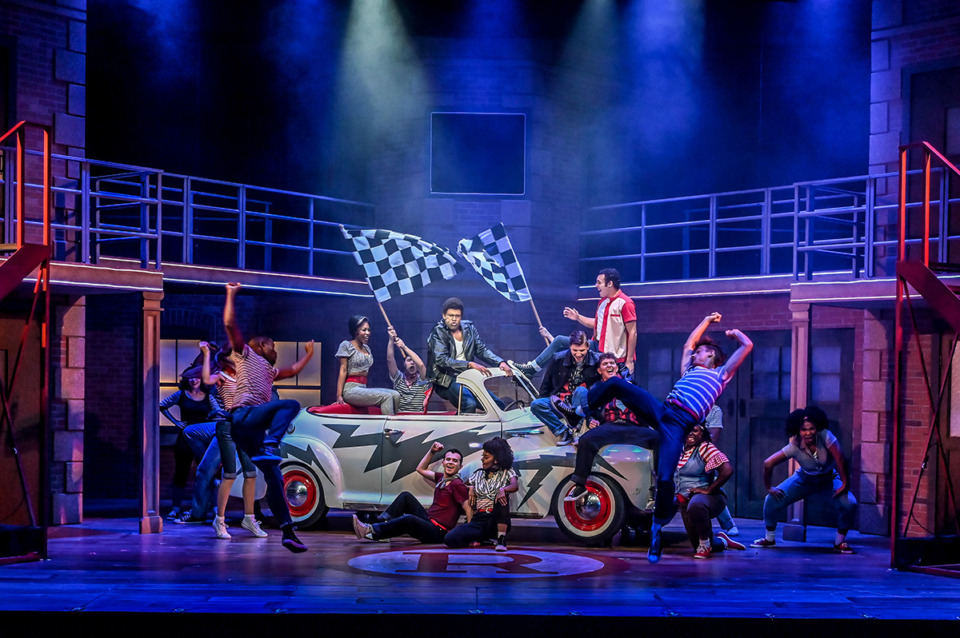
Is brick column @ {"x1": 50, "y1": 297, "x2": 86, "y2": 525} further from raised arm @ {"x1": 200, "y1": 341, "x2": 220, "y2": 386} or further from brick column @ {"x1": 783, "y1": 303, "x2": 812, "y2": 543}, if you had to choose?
brick column @ {"x1": 783, "y1": 303, "x2": 812, "y2": 543}

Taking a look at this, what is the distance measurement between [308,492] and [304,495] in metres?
0.05

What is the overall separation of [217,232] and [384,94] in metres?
3.22

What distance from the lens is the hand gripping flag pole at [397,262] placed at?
13.0 m

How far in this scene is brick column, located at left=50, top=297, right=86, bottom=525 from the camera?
11805 mm

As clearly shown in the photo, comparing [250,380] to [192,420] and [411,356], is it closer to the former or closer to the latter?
[192,420]

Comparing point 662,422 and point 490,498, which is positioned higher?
point 662,422

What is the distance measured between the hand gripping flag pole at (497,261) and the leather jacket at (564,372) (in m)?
2.08

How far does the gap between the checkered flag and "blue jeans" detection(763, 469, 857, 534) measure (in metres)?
4.47

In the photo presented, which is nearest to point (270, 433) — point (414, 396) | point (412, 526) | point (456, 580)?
point (412, 526)

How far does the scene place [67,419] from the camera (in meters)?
11.9

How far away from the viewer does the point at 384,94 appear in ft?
49.3

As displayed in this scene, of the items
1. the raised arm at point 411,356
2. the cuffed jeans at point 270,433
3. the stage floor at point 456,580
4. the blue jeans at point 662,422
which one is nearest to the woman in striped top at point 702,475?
the stage floor at point 456,580

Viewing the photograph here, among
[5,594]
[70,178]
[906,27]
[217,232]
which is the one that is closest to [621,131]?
[906,27]

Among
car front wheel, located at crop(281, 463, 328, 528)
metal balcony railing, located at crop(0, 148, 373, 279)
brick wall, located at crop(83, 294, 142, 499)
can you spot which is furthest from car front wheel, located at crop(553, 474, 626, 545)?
brick wall, located at crop(83, 294, 142, 499)
